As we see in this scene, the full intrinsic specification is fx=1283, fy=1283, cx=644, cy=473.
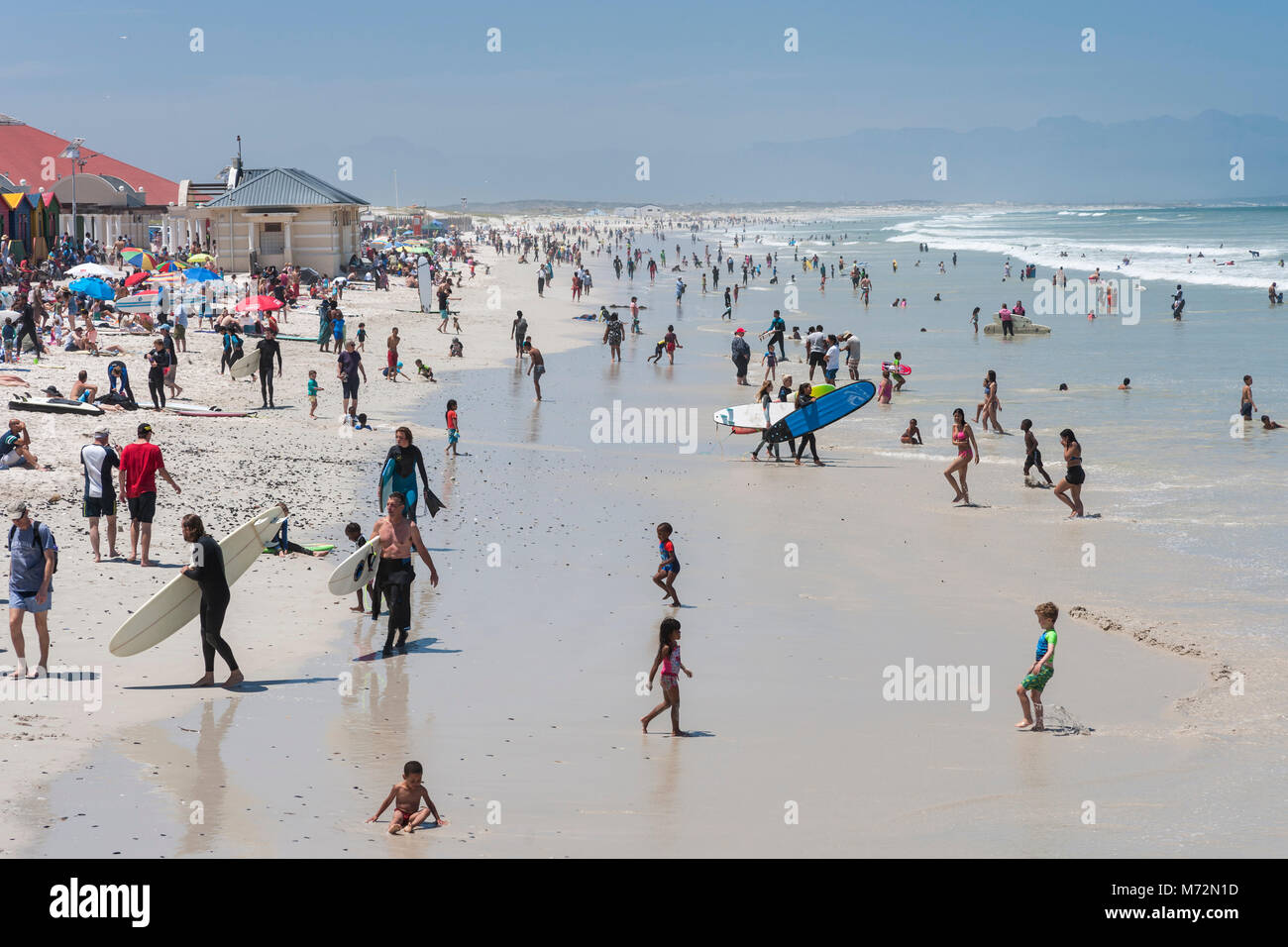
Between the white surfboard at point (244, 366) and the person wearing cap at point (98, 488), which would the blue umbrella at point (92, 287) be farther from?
the person wearing cap at point (98, 488)

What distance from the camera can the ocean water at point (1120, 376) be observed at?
17156mm

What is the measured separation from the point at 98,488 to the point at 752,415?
12.7 m

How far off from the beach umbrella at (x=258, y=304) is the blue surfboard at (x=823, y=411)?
13805 mm

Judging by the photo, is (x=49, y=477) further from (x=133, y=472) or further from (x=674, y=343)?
(x=674, y=343)

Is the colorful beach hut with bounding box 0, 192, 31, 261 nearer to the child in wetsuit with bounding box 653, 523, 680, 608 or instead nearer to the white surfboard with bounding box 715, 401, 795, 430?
the white surfboard with bounding box 715, 401, 795, 430

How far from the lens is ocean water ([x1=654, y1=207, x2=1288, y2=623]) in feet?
56.3

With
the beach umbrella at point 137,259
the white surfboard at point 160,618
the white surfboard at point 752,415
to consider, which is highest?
the beach umbrella at point 137,259

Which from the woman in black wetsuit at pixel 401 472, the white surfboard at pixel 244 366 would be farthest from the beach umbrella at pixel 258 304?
the woman in black wetsuit at pixel 401 472

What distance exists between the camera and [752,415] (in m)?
22.9

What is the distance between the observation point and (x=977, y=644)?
1153cm

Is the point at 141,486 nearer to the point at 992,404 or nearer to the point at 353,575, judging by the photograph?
the point at 353,575

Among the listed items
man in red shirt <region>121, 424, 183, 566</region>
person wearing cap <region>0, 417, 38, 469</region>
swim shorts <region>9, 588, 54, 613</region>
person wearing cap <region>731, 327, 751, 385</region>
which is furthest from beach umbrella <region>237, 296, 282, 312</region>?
swim shorts <region>9, 588, 54, 613</region>

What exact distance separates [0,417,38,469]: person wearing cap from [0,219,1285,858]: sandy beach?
194mm
